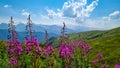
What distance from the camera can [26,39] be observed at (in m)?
9.94

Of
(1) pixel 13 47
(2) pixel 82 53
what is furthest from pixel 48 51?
(2) pixel 82 53

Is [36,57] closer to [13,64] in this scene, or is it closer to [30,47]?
[30,47]

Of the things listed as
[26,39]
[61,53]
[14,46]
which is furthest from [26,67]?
[26,39]

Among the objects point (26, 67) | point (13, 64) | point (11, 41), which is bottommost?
point (26, 67)

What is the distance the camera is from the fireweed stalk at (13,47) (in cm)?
1069

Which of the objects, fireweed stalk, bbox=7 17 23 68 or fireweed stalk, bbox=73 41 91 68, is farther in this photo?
fireweed stalk, bbox=73 41 91 68

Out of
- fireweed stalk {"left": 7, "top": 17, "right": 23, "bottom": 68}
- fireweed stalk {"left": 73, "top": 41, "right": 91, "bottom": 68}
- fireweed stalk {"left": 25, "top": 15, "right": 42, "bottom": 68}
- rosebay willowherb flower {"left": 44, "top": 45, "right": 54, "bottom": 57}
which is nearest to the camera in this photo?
fireweed stalk {"left": 25, "top": 15, "right": 42, "bottom": 68}

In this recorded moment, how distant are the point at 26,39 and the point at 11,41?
2.32 m

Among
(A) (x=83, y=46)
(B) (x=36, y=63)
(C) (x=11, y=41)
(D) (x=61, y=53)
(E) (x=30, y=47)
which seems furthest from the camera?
(A) (x=83, y=46)

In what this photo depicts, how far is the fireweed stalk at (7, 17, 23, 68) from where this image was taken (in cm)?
1069

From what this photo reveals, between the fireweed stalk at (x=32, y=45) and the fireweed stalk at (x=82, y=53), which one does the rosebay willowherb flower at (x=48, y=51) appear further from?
the fireweed stalk at (x=82, y=53)

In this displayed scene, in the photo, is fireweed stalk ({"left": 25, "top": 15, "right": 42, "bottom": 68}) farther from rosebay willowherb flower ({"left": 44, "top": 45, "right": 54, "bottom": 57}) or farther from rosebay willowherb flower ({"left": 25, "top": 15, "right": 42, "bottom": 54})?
rosebay willowherb flower ({"left": 44, "top": 45, "right": 54, "bottom": 57})

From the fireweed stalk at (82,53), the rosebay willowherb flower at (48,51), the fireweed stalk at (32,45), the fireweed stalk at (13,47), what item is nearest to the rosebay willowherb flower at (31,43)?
the fireweed stalk at (32,45)

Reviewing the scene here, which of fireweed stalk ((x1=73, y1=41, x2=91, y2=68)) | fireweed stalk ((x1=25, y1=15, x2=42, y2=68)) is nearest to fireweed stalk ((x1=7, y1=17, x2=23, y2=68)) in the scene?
fireweed stalk ((x1=25, y1=15, x2=42, y2=68))
